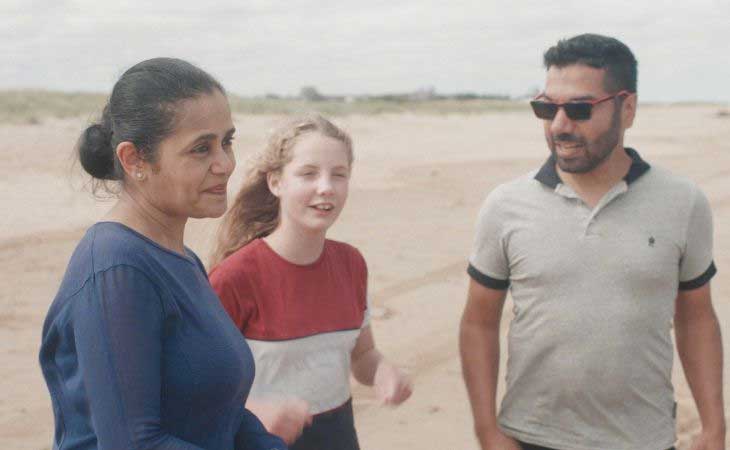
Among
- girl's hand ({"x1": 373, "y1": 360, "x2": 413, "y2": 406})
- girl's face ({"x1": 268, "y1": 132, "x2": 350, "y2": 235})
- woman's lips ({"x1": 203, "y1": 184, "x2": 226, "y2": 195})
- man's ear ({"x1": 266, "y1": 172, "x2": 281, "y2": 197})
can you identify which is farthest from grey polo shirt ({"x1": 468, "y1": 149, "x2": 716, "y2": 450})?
woman's lips ({"x1": 203, "y1": 184, "x2": 226, "y2": 195})

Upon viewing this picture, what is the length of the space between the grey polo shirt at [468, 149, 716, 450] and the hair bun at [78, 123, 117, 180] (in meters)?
1.42

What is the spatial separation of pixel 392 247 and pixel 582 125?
831 centimetres

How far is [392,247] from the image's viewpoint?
1134cm

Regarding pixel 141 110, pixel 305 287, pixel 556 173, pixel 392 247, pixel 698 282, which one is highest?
pixel 141 110

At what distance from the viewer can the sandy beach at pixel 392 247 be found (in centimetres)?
575

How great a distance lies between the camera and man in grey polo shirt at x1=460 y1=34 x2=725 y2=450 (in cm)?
298

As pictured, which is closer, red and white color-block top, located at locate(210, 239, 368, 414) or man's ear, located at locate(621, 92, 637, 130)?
red and white color-block top, located at locate(210, 239, 368, 414)

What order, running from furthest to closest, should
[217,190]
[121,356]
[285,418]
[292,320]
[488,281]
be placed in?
[488,281]
[292,320]
[285,418]
[217,190]
[121,356]

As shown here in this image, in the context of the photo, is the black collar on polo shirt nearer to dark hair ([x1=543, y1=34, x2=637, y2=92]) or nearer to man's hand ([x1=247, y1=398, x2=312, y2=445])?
dark hair ([x1=543, y1=34, x2=637, y2=92])

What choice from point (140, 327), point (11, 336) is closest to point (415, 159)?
point (11, 336)

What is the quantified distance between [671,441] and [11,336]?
18.8 ft

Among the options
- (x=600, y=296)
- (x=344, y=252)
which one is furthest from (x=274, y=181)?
(x=600, y=296)

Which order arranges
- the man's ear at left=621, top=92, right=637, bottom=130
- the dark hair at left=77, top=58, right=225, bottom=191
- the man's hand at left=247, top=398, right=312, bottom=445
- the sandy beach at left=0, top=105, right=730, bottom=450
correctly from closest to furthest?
the dark hair at left=77, top=58, right=225, bottom=191
the man's hand at left=247, top=398, right=312, bottom=445
the man's ear at left=621, top=92, right=637, bottom=130
the sandy beach at left=0, top=105, right=730, bottom=450

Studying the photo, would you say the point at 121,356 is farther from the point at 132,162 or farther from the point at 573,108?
the point at 573,108
